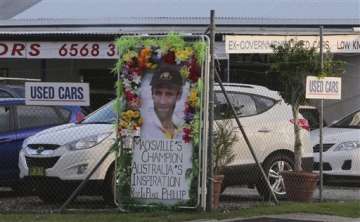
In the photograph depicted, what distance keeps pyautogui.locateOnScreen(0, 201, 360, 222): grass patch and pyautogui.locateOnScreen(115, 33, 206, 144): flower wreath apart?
105 centimetres

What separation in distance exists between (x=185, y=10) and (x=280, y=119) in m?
10.1

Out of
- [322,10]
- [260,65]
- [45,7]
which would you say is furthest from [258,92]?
[45,7]

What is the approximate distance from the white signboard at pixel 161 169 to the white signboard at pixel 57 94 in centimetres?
104

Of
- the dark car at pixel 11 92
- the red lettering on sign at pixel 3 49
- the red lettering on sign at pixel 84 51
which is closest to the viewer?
the dark car at pixel 11 92

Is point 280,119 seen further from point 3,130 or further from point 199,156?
point 3,130

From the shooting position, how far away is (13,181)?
12.8 m

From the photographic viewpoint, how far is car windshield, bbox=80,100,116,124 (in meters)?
12.2

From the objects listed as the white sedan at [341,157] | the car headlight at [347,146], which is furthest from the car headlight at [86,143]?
the car headlight at [347,146]

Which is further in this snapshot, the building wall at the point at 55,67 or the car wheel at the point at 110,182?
the building wall at the point at 55,67

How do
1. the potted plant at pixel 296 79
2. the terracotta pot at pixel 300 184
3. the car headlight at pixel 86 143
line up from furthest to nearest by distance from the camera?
the potted plant at pixel 296 79 → the terracotta pot at pixel 300 184 → the car headlight at pixel 86 143

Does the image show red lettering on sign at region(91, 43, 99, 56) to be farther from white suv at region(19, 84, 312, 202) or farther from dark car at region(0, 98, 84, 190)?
white suv at region(19, 84, 312, 202)

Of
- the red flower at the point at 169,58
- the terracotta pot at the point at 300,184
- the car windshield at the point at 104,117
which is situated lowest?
the terracotta pot at the point at 300,184

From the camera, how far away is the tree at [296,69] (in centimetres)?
1200

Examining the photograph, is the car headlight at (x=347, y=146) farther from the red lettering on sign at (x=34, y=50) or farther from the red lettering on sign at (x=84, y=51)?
the red lettering on sign at (x=34, y=50)
